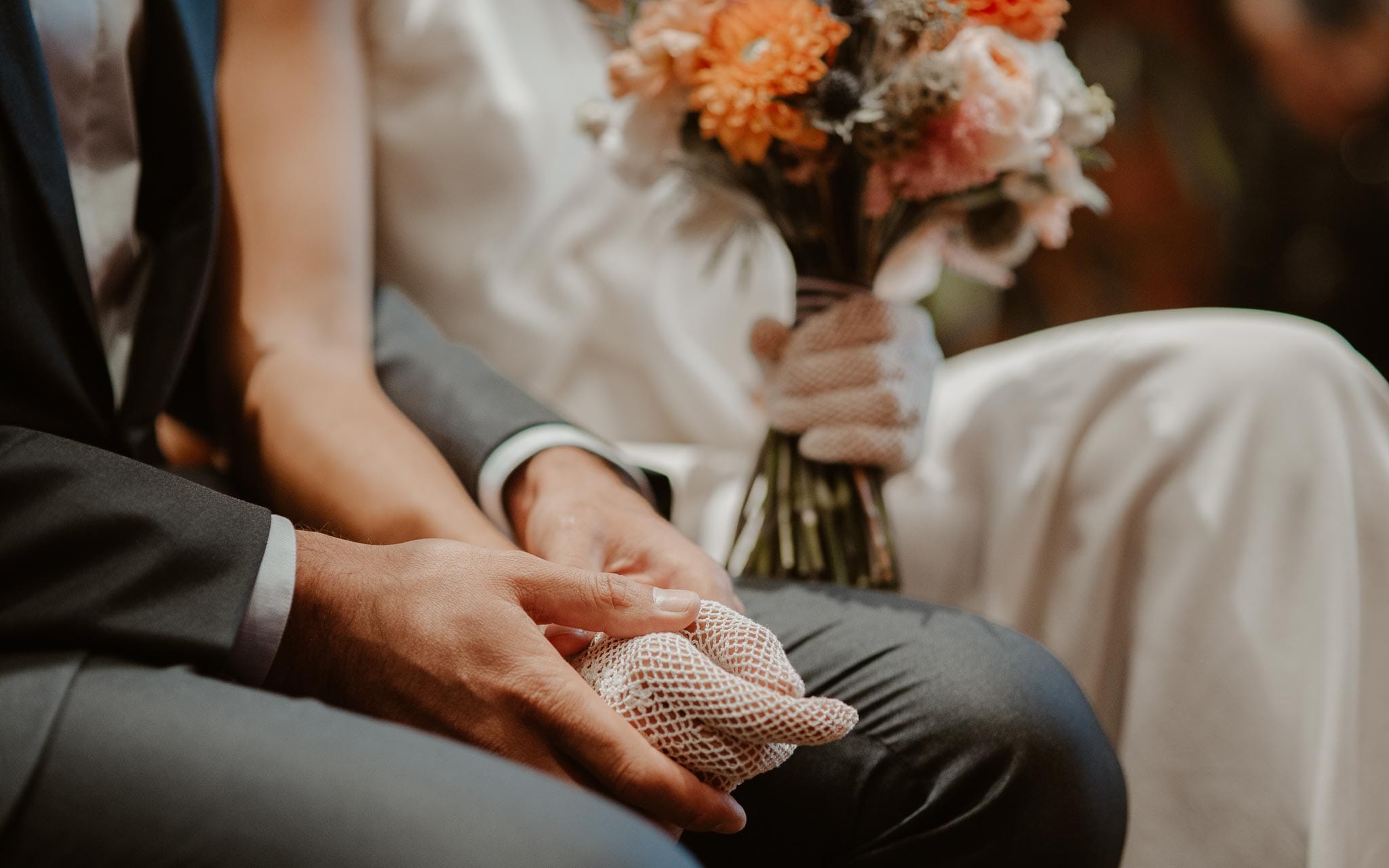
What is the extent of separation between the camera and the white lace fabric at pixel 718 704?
46cm

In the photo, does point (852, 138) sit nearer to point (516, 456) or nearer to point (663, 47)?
point (663, 47)

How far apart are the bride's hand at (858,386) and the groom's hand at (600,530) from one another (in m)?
0.17

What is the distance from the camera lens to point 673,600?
497 mm

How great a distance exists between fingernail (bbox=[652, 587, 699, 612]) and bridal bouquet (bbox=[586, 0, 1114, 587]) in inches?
11.5

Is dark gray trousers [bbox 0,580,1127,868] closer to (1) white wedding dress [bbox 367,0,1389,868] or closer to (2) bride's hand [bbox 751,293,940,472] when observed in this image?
(2) bride's hand [bbox 751,293,940,472]

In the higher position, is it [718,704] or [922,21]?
[922,21]

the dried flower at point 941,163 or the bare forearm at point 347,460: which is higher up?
the dried flower at point 941,163

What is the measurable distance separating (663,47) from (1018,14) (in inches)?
9.9

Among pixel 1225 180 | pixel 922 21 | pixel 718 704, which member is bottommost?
pixel 1225 180

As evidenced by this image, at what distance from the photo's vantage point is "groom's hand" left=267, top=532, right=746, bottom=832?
1.46 feet

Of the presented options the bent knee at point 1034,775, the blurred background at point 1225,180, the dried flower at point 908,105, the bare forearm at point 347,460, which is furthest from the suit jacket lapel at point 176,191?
the blurred background at point 1225,180

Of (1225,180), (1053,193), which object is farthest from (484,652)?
(1225,180)

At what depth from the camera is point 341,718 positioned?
41 cm

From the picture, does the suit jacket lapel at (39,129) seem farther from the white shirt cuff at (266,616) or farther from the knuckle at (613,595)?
the knuckle at (613,595)
